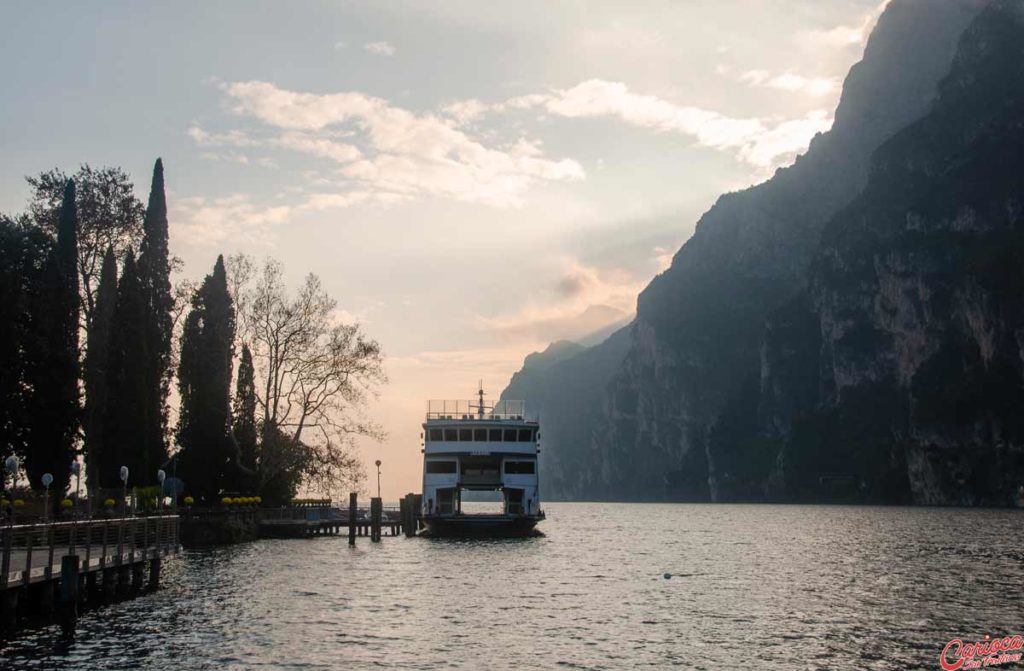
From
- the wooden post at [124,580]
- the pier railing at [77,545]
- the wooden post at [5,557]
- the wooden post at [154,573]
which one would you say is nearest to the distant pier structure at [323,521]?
the pier railing at [77,545]

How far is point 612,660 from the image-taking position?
88.8 feet

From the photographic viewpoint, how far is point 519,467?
79062 millimetres

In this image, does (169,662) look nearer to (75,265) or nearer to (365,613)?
(365,613)

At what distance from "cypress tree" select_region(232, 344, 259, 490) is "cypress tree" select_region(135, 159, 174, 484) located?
6.06 metres

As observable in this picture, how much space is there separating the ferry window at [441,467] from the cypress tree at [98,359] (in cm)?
2513

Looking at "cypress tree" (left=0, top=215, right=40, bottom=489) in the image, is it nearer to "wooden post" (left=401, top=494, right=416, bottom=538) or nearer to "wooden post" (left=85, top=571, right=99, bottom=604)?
"wooden post" (left=85, top=571, right=99, bottom=604)

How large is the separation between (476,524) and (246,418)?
18938 millimetres

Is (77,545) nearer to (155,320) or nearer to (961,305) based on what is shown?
(155,320)

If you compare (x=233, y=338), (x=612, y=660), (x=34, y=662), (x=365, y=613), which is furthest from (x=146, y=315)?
(x=612, y=660)

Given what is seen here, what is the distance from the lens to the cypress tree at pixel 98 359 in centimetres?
6219

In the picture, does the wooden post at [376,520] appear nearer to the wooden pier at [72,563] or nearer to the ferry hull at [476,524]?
Result: the ferry hull at [476,524]

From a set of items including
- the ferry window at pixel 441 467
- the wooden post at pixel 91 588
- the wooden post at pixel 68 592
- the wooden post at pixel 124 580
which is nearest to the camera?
the wooden post at pixel 68 592

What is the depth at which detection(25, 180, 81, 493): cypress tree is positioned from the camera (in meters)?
57.4

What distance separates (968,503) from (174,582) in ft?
473
